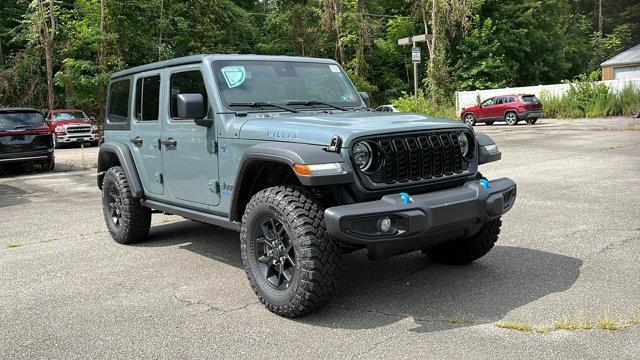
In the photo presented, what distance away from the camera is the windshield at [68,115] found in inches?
1003

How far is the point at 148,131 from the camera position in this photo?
5.95 metres

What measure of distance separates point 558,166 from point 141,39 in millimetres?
19101

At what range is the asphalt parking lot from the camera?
3.61 m

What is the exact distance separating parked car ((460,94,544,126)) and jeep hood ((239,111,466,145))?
941 inches

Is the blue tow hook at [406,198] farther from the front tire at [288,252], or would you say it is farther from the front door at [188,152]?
the front door at [188,152]

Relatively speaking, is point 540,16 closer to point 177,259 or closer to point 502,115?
point 502,115

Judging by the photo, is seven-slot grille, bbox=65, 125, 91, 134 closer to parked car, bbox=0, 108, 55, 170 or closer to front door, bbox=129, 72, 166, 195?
parked car, bbox=0, 108, 55, 170

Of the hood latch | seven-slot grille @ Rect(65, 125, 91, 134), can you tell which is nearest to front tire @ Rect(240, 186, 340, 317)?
the hood latch

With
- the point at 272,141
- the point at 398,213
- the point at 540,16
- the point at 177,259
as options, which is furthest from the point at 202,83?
the point at 540,16

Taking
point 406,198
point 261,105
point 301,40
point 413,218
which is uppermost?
point 301,40

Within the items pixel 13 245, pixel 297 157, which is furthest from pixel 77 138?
pixel 297 157

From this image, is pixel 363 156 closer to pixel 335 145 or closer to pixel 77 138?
pixel 335 145

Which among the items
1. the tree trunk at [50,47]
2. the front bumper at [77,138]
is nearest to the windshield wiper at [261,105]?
the front bumper at [77,138]

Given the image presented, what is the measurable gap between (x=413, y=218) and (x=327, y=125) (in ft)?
3.19
